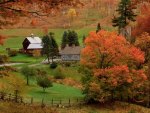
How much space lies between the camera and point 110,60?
190ft

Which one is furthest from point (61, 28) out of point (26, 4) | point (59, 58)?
point (26, 4)

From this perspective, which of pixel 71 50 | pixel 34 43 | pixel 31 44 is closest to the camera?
pixel 71 50

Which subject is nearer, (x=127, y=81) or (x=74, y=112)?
(x=74, y=112)

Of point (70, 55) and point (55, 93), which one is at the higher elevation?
point (70, 55)

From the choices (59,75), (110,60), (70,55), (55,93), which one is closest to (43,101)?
(55,93)

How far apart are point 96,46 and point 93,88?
21.1 feet

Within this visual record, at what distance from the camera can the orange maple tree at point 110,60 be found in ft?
185

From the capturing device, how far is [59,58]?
343 feet

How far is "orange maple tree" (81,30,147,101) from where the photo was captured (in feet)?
185

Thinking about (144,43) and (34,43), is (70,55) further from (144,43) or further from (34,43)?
(144,43)

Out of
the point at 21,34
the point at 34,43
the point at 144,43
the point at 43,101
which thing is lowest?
the point at 43,101

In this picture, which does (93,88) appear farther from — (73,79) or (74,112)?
(73,79)

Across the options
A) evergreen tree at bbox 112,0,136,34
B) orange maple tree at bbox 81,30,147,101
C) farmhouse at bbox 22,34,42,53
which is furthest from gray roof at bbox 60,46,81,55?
orange maple tree at bbox 81,30,147,101

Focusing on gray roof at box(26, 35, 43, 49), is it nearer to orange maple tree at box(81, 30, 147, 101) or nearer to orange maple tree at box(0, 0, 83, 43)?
orange maple tree at box(81, 30, 147, 101)
